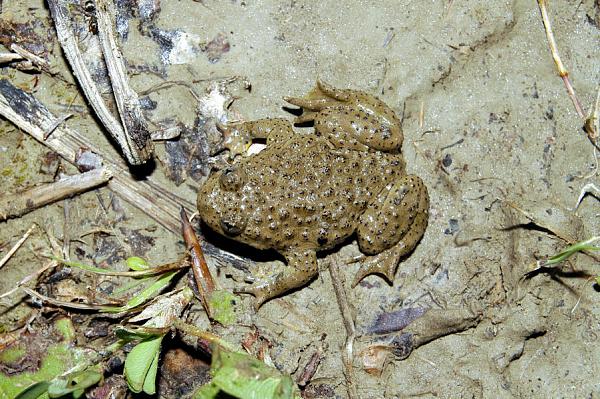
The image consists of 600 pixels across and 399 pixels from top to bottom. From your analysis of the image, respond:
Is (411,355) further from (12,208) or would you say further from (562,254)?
(12,208)

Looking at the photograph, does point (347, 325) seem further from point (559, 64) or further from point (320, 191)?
point (559, 64)

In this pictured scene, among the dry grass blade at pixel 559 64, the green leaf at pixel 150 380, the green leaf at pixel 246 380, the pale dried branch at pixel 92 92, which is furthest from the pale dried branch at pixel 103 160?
the dry grass blade at pixel 559 64

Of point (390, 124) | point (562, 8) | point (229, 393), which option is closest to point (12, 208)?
point (229, 393)

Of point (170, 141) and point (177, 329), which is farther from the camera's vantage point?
point (170, 141)

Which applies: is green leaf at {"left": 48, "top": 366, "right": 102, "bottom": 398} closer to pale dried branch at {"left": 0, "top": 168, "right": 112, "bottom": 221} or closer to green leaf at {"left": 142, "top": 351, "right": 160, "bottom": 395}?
green leaf at {"left": 142, "top": 351, "right": 160, "bottom": 395}

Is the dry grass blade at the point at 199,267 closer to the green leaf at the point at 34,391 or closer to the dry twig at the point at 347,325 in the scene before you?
the dry twig at the point at 347,325

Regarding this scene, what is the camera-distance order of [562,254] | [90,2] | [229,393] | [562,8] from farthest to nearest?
1. [562,8]
2. [90,2]
3. [562,254]
4. [229,393]
